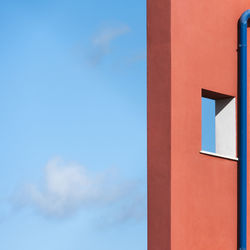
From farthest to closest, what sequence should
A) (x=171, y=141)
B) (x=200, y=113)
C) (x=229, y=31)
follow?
(x=229, y=31) → (x=200, y=113) → (x=171, y=141)

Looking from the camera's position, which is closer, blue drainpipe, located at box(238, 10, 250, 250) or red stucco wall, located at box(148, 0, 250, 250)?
red stucco wall, located at box(148, 0, 250, 250)

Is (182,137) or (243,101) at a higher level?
(243,101)

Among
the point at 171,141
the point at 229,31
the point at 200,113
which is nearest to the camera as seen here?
Answer: the point at 171,141

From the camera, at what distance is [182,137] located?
369 inches

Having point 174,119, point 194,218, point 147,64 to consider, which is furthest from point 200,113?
point 194,218

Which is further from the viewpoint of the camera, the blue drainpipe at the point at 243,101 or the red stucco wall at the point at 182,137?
the blue drainpipe at the point at 243,101

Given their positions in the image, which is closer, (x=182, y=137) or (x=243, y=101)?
(x=182, y=137)

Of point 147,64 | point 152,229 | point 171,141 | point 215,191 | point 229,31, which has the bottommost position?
point 152,229

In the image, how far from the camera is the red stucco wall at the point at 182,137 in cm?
923

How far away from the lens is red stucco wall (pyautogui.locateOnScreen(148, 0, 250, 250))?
9227 millimetres

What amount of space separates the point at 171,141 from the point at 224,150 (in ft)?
7.29

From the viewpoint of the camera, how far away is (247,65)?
1105cm

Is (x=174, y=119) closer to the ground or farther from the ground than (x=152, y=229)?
farther from the ground

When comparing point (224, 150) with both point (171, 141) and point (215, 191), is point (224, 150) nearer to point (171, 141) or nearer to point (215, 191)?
point (215, 191)
